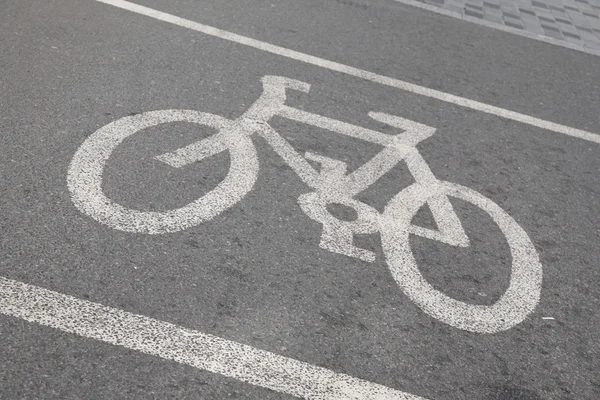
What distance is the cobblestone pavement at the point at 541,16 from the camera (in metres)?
8.78

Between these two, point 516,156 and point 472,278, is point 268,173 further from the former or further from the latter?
point 516,156

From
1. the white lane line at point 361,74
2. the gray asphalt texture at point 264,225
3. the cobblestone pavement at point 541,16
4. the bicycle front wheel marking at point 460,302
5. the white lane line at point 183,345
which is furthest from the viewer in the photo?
the cobblestone pavement at point 541,16

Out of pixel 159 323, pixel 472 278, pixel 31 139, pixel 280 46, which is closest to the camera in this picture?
pixel 159 323

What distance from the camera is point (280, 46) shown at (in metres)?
6.73

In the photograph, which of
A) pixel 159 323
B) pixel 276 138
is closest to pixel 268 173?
pixel 276 138

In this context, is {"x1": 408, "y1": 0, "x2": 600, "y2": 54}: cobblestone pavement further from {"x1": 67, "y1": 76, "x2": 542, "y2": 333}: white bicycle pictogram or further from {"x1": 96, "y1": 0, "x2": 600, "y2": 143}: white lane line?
{"x1": 67, "y1": 76, "x2": 542, "y2": 333}: white bicycle pictogram

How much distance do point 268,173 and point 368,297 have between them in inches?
45.9

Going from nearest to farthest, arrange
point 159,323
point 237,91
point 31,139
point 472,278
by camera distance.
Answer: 1. point 159,323
2. point 472,278
3. point 31,139
4. point 237,91

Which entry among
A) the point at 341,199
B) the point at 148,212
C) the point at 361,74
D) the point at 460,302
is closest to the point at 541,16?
the point at 361,74

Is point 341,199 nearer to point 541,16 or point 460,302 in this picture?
point 460,302

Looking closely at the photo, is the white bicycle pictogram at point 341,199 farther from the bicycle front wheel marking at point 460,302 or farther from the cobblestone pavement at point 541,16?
the cobblestone pavement at point 541,16

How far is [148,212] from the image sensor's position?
4.11 metres

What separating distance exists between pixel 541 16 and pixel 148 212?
6657 mm

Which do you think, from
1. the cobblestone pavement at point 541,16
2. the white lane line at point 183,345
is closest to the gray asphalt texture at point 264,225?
the white lane line at point 183,345
